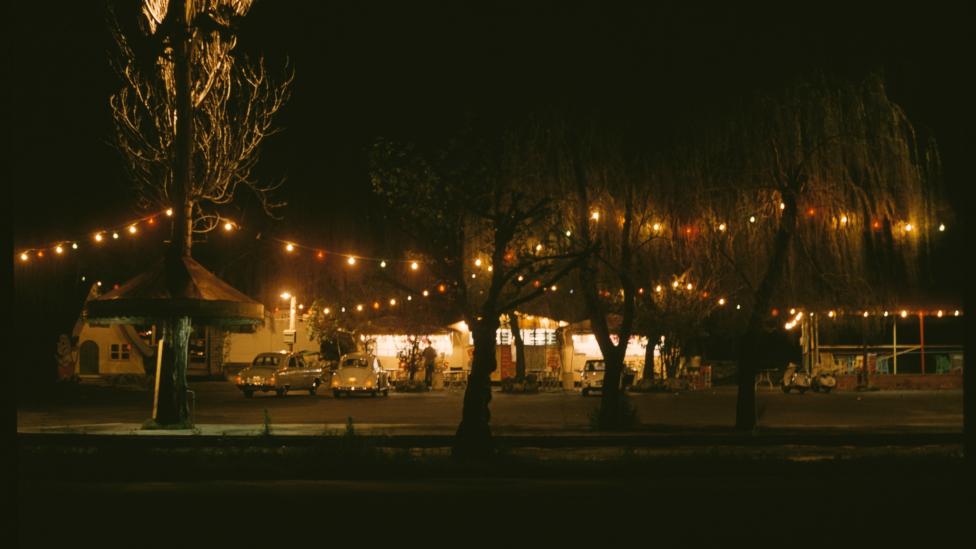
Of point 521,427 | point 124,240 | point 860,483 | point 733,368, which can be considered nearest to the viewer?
point 860,483

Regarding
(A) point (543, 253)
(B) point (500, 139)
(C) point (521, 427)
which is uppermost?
(B) point (500, 139)

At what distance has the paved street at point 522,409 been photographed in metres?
28.3

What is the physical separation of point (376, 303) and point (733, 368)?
20.0 meters

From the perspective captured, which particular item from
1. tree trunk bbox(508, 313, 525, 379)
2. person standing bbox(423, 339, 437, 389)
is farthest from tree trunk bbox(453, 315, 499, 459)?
person standing bbox(423, 339, 437, 389)

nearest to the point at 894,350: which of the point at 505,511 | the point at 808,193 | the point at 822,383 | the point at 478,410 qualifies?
the point at 822,383

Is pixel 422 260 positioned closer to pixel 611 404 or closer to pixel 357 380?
pixel 611 404

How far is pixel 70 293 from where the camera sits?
148 ft

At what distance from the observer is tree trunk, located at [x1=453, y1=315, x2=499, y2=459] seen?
17.8 metres

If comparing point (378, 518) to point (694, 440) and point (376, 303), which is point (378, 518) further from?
point (376, 303)

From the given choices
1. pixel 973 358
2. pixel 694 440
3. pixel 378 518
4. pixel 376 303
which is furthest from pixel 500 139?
pixel 376 303

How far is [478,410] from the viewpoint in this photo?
709 inches

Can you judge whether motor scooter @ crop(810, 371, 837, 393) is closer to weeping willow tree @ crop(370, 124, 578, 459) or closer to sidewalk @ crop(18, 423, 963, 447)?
sidewalk @ crop(18, 423, 963, 447)

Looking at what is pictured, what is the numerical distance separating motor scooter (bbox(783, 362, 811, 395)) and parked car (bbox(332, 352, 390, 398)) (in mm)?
18080

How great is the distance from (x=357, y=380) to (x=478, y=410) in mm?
23323
